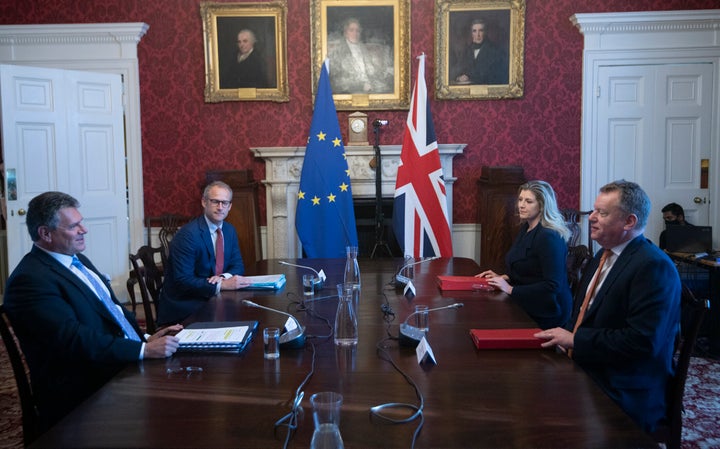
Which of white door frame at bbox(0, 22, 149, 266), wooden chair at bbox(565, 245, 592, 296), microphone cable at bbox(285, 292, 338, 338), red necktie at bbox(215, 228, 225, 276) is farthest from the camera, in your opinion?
white door frame at bbox(0, 22, 149, 266)

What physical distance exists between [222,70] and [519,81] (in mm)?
2950

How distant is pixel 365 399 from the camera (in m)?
1.62

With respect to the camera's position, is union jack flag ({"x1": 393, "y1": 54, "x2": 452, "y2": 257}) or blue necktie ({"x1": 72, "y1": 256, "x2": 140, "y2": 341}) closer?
blue necktie ({"x1": 72, "y1": 256, "x2": 140, "y2": 341})

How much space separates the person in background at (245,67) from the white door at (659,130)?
335cm

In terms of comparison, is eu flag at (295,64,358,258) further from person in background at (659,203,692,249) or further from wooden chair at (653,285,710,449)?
wooden chair at (653,285,710,449)

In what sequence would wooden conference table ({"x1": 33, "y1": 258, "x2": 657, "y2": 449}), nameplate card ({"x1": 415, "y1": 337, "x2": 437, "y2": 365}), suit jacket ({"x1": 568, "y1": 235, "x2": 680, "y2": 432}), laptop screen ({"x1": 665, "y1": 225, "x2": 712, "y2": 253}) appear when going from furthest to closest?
laptop screen ({"x1": 665, "y1": 225, "x2": 712, "y2": 253}), suit jacket ({"x1": 568, "y1": 235, "x2": 680, "y2": 432}), nameplate card ({"x1": 415, "y1": 337, "x2": 437, "y2": 365}), wooden conference table ({"x1": 33, "y1": 258, "x2": 657, "y2": 449})

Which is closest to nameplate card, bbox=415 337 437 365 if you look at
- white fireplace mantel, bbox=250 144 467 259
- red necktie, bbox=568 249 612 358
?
red necktie, bbox=568 249 612 358

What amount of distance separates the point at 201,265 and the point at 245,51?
311 centimetres

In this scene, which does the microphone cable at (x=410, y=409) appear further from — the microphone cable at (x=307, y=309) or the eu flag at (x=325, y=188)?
the eu flag at (x=325, y=188)

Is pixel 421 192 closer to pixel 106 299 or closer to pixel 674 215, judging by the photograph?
pixel 674 215

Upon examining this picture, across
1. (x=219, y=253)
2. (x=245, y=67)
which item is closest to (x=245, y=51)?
(x=245, y=67)

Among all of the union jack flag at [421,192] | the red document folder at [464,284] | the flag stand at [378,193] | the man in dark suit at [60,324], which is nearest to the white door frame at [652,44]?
the union jack flag at [421,192]

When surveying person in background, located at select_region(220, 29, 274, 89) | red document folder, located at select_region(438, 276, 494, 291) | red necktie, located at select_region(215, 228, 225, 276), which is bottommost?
red document folder, located at select_region(438, 276, 494, 291)

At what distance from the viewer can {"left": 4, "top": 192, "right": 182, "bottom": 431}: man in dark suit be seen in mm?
2025
